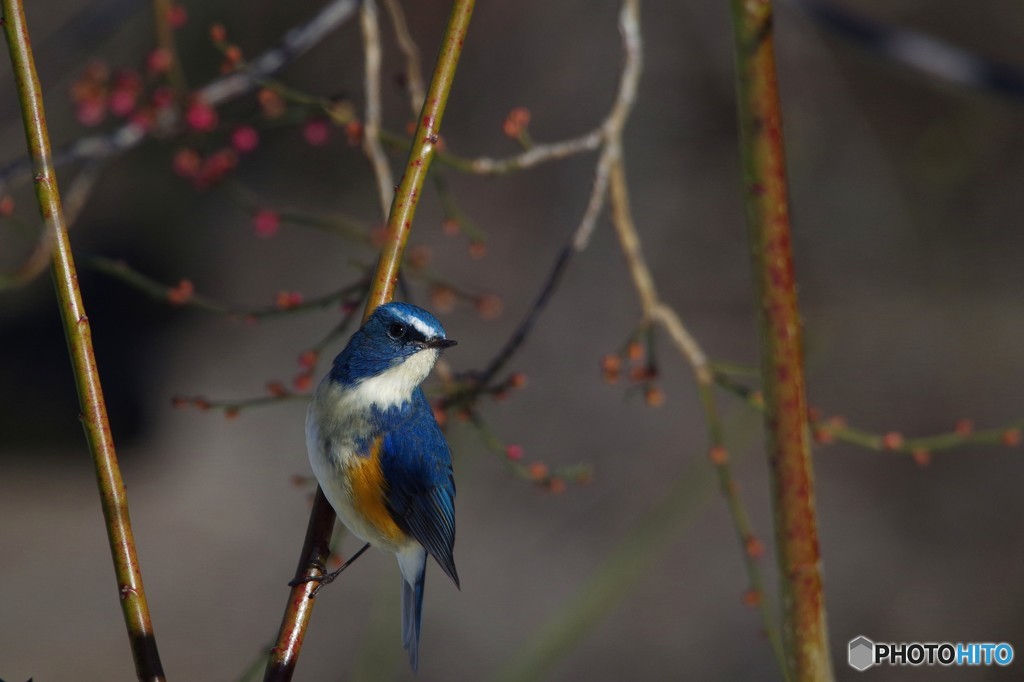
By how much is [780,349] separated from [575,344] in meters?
4.69

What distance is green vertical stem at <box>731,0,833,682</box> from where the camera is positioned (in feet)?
4.65

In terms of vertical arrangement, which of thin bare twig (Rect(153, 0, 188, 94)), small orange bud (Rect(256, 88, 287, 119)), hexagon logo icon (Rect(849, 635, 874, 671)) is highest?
thin bare twig (Rect(153, 0, 188, 94))

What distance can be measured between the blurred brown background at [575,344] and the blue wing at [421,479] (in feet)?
9.90

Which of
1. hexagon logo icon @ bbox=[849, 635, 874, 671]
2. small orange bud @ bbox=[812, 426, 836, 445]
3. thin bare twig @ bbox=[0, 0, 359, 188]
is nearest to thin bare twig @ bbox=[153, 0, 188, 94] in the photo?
thin bare twig @ bbox=[0, 0, 359, 188]

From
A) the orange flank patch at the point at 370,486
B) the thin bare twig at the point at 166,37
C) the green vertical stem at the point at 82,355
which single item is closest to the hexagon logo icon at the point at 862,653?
the orange flank patch at the point at 370,486

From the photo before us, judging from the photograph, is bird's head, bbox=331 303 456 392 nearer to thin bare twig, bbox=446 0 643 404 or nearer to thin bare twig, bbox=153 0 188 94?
thin bare twig, bbox=446 0 643 404

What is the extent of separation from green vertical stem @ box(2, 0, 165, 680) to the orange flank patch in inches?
27.2

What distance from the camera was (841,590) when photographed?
559 centimetres

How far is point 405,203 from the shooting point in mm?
1512

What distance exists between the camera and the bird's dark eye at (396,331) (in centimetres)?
192

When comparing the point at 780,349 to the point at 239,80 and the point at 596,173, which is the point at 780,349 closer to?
the point at 596,173

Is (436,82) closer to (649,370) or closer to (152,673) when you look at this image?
(152,673)
